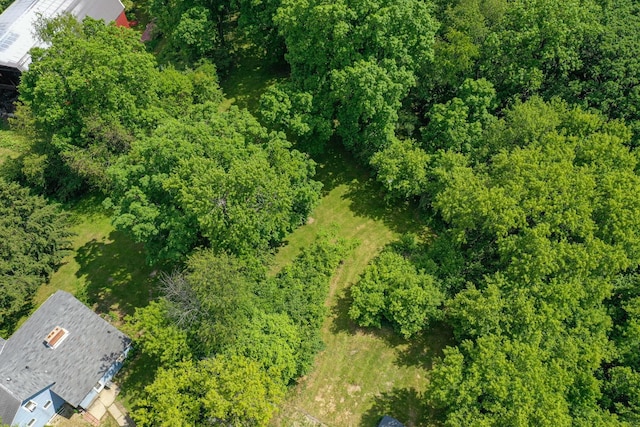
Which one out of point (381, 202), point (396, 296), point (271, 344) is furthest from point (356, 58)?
point (271, 344)

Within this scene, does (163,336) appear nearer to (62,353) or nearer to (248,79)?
(62,353)

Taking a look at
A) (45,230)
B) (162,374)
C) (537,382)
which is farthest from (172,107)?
(537,382)

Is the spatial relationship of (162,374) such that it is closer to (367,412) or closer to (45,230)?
(367,412)

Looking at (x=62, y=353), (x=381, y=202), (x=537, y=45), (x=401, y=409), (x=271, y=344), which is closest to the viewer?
(x=271, y=344)

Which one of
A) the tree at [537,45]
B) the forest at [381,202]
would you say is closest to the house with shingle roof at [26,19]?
the forest at [381,202]

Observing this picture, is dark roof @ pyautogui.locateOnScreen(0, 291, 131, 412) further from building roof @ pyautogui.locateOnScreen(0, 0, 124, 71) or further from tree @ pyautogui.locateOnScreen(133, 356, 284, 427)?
building roof @ pyautogui.locateOnScreen(0, 0, 124, 71)
